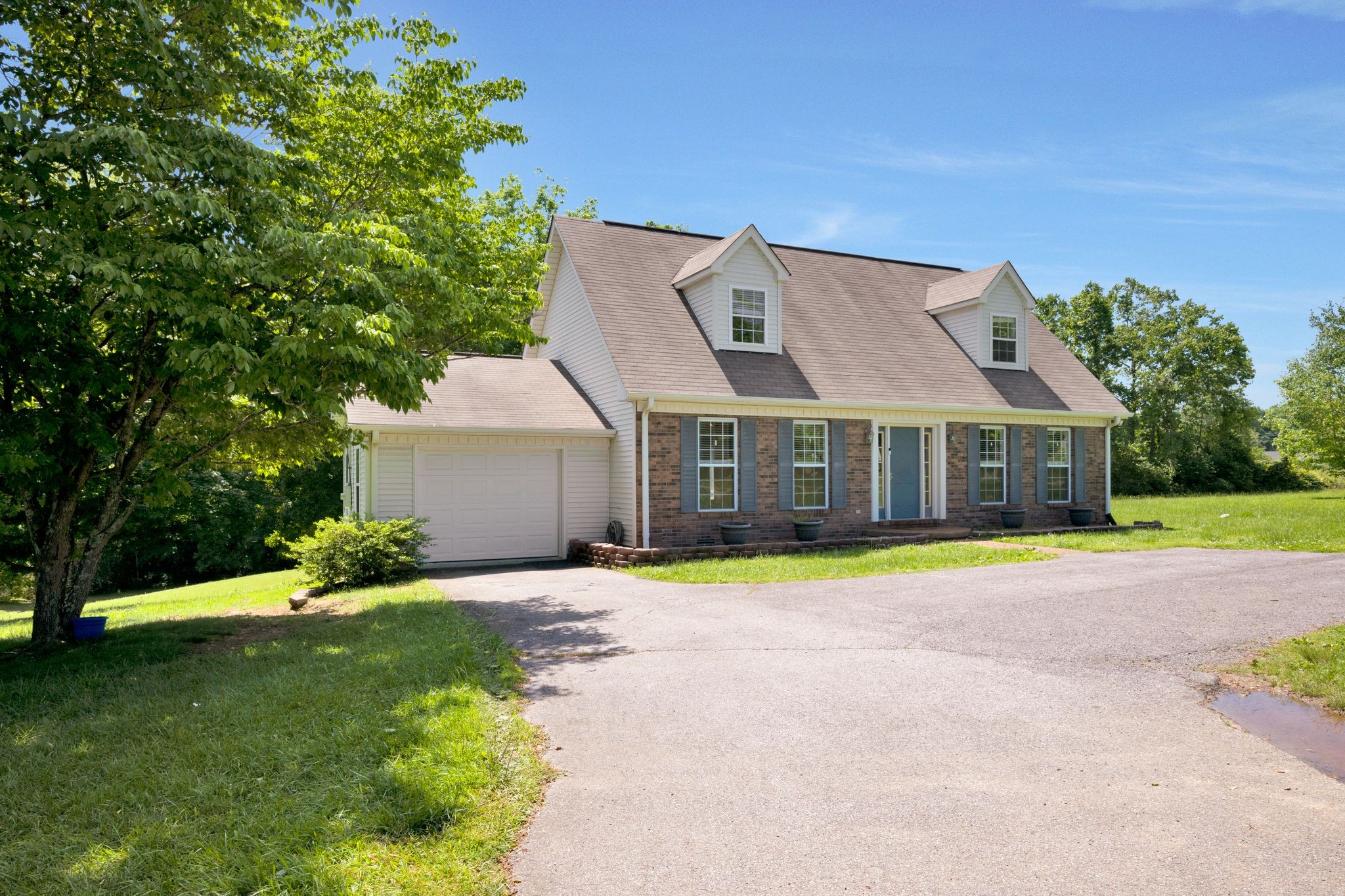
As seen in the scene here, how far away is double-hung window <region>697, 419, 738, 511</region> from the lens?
1569cm

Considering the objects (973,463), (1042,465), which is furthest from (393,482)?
(1042,465)

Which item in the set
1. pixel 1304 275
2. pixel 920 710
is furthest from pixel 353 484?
pixel 1304 275

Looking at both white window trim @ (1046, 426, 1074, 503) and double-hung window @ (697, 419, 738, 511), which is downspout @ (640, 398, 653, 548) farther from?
white window trim @ (1046, 426, 1074, 503)

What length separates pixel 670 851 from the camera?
3.64 m

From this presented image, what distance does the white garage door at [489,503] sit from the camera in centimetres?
1489

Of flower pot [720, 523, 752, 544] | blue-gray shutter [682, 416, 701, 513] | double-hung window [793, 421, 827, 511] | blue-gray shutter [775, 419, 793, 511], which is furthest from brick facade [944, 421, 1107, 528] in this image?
blue-gray shutter [682, 416, 701, 513]

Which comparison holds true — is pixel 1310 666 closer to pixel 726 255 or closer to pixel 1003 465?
pixel 726 255

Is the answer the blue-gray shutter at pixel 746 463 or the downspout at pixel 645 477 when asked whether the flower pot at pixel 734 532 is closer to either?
the blue-gray shutter at pixel 746 463

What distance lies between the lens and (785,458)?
53.3 feet

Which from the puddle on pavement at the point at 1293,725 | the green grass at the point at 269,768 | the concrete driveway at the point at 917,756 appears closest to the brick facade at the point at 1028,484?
the concrete driveway at the point at 917,756

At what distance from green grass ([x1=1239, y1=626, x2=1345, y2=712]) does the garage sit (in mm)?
11279

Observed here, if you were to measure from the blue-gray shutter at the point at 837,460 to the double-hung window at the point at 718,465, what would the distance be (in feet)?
7.57

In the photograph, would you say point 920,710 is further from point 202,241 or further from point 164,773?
point 202,241

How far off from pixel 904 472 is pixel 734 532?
5.05 meters
